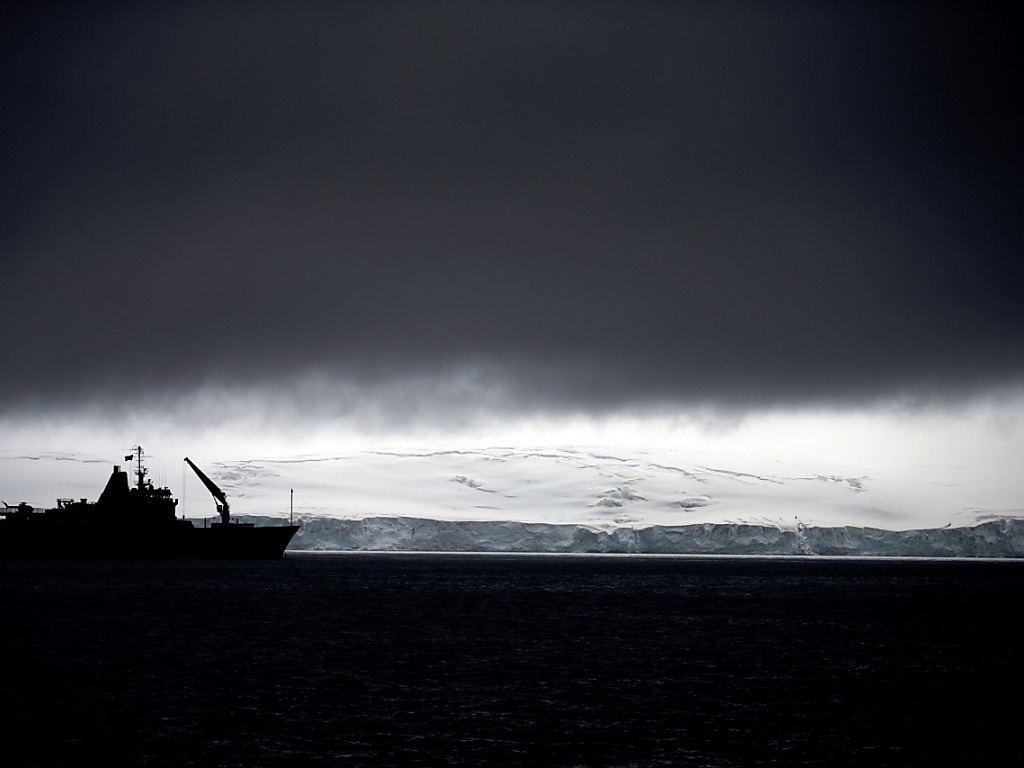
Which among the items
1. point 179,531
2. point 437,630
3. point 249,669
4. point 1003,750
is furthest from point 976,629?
point 179,531

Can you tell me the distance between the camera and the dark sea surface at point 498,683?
25.8 metres

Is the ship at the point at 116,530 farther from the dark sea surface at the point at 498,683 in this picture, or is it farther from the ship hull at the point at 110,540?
the dark sea surface at the point at 498,683

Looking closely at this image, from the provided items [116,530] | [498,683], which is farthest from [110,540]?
[498,683]

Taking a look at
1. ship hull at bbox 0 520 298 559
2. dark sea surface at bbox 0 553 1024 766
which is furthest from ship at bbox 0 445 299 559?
dark sea surface at bbox 0 553 1024 766

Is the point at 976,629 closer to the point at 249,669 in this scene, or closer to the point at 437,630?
the point at 437,630

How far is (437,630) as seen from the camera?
52188mm

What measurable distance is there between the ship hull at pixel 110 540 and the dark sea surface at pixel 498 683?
2130 inches

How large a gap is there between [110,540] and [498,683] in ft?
325

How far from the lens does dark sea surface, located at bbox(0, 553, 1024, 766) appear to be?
25812mm

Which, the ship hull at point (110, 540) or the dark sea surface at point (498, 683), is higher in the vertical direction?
the ship hull at point (110, 540)

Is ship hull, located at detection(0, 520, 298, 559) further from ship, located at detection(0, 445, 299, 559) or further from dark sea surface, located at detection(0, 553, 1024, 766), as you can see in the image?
dark sea surface, located at detection(0, 553, 1024, 766)

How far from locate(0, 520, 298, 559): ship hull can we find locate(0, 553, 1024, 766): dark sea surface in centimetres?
5410

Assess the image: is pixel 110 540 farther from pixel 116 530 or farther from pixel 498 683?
pixel 498 683

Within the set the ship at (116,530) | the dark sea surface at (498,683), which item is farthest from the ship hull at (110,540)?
the dark sea surface at (498,683)
